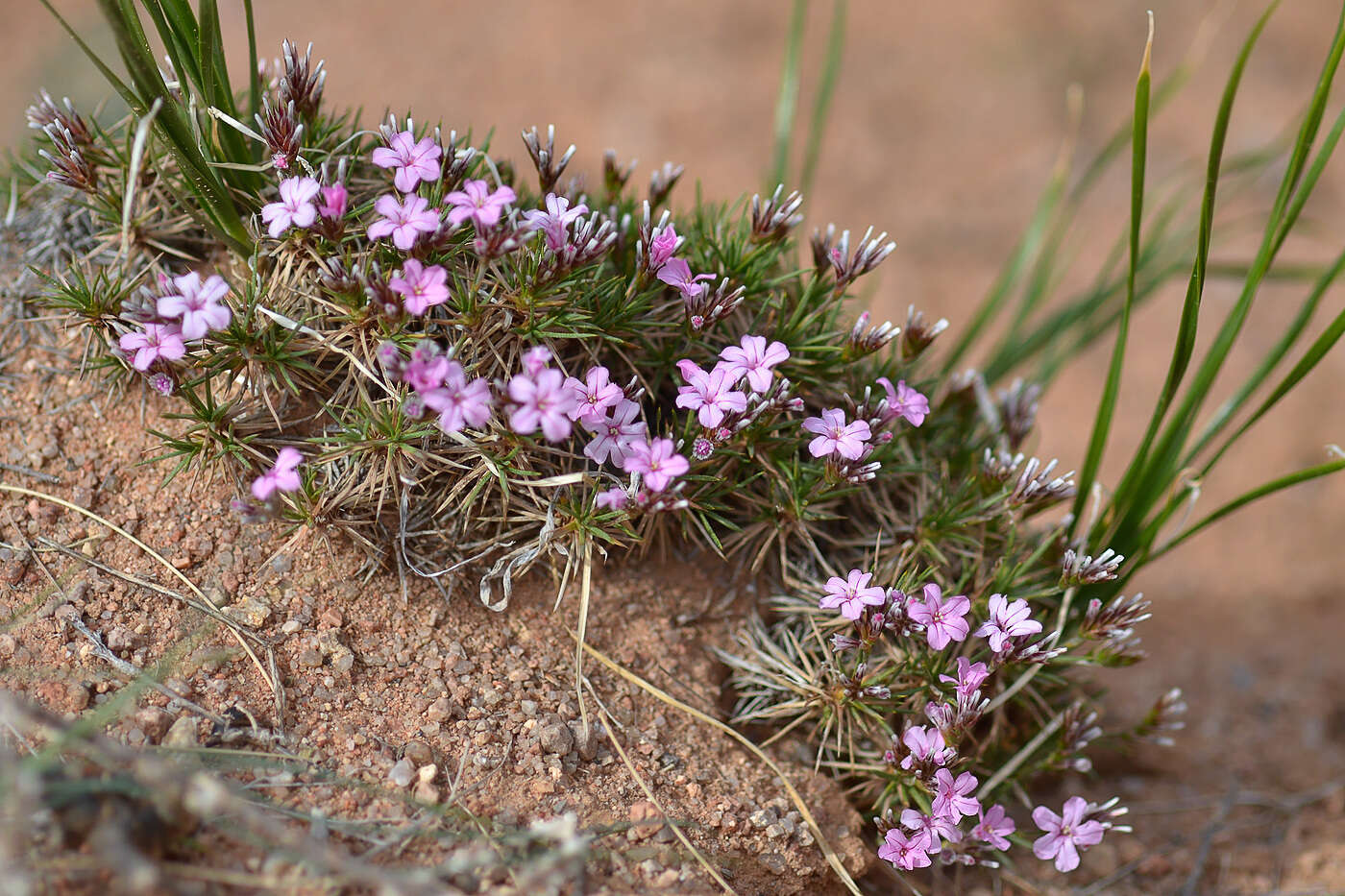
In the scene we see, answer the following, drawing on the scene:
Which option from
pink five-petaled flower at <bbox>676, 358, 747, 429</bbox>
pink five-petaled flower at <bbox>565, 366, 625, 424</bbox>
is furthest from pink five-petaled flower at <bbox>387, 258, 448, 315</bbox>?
pink five-petaled flower at <bbox>676, 358, 747, 429</bbox>

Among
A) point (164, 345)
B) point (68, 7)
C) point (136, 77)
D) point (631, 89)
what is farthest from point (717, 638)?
point (68, 7)

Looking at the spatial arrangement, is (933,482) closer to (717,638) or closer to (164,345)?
(717,638)

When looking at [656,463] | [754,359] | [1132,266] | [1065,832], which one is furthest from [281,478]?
[1132,266]

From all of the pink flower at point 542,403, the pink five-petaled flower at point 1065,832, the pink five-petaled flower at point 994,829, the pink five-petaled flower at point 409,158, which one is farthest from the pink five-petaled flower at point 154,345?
the pink five-petaled flower at point 1065,832

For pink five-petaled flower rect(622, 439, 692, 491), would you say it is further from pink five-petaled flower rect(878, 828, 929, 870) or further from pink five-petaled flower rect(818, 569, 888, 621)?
pink five-petaled flower rect(878, 828, 929, 870)

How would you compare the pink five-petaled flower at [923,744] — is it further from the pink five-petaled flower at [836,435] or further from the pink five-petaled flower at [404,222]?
the pink five-petaled flower at [404,222]

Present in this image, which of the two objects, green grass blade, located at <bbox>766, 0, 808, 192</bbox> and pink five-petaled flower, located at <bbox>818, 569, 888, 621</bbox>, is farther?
green grass blade, located at <bbox>766, 0, 808, 192</bbox>

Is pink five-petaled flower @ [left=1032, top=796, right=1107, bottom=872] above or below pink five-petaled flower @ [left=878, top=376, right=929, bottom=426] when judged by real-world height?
below
